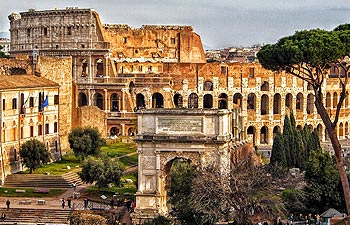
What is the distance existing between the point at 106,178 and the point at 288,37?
15.1m

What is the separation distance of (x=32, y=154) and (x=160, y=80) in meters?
44.2

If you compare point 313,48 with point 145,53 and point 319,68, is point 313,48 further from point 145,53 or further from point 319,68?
point 145,53

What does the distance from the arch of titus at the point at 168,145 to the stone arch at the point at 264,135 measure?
56.7 metres

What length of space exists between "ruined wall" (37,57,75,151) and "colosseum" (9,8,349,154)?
27.2 meters

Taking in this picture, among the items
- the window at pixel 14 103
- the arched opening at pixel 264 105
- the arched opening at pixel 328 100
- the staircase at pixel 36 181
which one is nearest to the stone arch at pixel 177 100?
the arched opening at pixel 264 105

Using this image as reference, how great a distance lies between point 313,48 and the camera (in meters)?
42.5

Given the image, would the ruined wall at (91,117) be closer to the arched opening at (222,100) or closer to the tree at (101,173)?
the tree at (101,173)

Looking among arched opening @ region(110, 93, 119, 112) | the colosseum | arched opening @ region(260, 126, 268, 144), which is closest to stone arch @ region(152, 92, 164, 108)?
the colosseum

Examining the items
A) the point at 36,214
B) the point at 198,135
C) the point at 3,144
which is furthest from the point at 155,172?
the point at 3,144

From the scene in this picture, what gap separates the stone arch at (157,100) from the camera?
10088 centimetres

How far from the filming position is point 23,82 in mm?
61750

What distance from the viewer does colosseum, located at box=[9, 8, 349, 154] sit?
327 feet

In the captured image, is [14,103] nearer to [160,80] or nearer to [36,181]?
[36,181]

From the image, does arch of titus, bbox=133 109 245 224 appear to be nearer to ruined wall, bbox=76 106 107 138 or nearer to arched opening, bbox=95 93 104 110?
ruined wall, bbox=76 106 107 138
